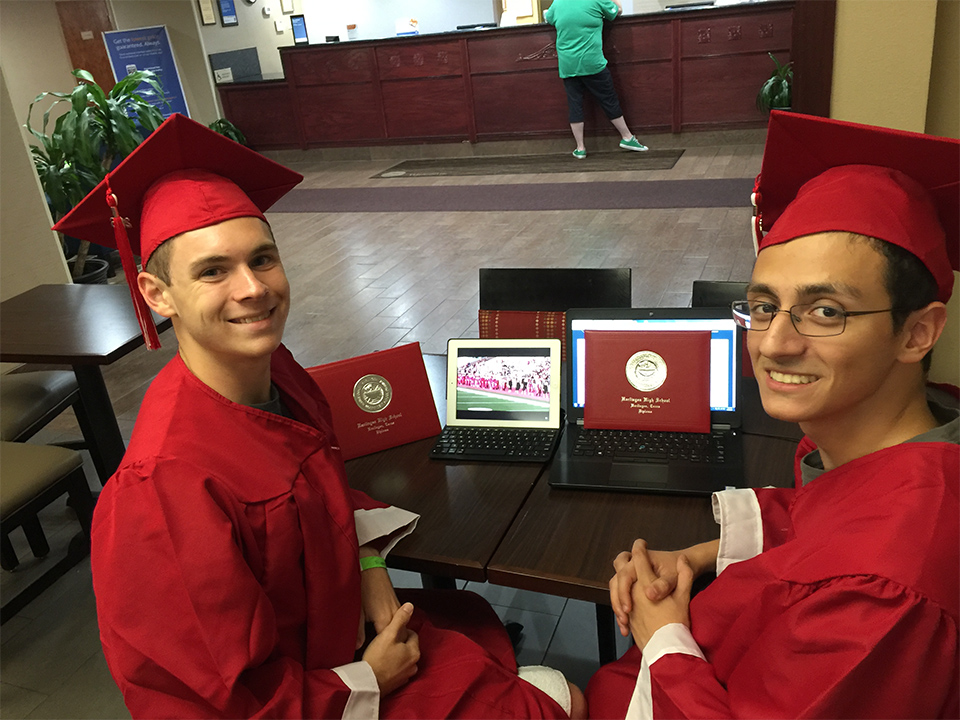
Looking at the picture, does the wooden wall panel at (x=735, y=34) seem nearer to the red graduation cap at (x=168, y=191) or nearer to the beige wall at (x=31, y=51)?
the beige wall at (x=31, y=51)

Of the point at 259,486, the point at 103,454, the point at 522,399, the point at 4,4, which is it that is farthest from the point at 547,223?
the point at 4,4

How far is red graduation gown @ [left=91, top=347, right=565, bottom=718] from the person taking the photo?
41.7 inches

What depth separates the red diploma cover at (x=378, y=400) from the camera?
66.7 inches

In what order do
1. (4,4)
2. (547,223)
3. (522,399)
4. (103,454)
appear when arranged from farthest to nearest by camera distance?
1. (4,4)
2. (547,223)
3. (103,454)
4. (522,399)

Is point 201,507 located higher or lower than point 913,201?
lower

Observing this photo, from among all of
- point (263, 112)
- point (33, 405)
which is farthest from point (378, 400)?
point (263, 112)

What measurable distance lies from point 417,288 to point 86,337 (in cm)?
268

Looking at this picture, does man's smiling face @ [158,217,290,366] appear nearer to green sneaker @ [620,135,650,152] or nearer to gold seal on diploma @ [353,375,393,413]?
gold seal on diploma @ [353,375,393,413]

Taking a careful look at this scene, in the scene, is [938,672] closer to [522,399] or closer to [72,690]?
[522,399]

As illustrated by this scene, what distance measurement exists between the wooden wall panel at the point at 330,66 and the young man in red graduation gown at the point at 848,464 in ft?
28.7

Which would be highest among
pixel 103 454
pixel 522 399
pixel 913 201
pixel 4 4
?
pixel 4 4

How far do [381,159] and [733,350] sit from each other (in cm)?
857

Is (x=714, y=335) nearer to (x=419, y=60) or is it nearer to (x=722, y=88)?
(x=722, y=88)

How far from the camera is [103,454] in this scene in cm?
281
